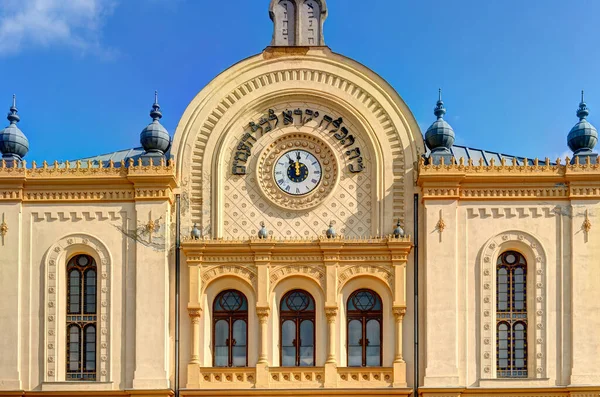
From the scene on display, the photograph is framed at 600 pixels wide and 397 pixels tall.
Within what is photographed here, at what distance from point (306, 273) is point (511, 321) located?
6680mm

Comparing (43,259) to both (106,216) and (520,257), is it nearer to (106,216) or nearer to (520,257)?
(106,216)

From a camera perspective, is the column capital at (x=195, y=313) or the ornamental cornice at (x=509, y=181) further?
the ornamental cornice at (x=509, y=181)

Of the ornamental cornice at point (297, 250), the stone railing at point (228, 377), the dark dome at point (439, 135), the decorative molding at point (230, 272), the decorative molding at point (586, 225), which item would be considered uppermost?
the dark dome at point (439, 135)

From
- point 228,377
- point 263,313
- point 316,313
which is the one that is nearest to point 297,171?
point 316,313

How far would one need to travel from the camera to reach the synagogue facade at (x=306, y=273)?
36312 millimetres

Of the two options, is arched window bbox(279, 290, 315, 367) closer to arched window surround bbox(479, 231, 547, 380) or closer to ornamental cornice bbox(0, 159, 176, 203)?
ornamental cornice bbox(0, 159, 176, 203)

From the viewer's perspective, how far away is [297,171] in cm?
3809

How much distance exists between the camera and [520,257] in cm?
3725

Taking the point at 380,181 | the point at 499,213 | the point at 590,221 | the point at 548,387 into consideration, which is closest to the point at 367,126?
the point at 380,181

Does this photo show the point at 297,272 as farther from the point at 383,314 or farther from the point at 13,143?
the point at 13,143

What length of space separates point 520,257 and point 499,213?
5.24 ft

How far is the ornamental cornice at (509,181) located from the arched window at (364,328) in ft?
12.5

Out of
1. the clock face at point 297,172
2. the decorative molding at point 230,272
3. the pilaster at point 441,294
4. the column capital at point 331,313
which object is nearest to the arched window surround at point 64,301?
the decorative molding at point 230,272

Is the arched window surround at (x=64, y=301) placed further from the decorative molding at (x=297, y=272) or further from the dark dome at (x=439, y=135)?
the dark dome at (x=439, y=135)
